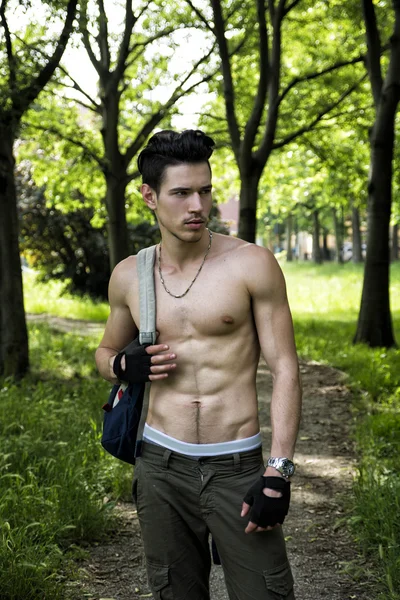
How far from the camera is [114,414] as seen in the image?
3189 mm

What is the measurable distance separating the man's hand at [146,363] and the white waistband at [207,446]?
219 mm

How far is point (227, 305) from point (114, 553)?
260cm

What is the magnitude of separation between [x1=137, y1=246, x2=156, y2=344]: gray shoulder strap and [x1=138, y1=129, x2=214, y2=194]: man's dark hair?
29 centimetres

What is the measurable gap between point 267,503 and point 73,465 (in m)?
3.42

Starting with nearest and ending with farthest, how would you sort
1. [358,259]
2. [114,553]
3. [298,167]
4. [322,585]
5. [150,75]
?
[322,585], [114,553], [150,75], [298,167], [358,259]

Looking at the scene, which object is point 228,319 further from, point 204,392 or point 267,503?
point 267,503

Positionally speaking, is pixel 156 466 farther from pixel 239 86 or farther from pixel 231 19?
pixel 239 86

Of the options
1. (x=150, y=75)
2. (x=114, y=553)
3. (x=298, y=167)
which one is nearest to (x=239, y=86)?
(x=150, y=75)

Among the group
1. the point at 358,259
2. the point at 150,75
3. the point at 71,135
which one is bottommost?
the point at 358,259

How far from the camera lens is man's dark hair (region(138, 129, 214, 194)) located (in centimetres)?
299

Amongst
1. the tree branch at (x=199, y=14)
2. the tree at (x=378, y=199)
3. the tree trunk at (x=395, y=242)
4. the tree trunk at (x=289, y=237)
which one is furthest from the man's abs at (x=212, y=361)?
the tree trunk at (x=289, y=237)

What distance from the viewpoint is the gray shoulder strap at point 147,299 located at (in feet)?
10.1

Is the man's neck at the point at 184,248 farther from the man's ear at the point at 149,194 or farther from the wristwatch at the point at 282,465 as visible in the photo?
the wristwatch at the point at 282,465

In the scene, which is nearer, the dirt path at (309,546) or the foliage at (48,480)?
the foliage at (48,480)
